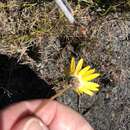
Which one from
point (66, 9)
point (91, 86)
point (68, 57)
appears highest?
point (66, 9)

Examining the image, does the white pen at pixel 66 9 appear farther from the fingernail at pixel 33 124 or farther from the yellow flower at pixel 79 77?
the fingernail at pixel 33 124

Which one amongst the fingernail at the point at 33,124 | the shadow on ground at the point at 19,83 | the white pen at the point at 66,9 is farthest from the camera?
the shadow on ground at the point at 19,83

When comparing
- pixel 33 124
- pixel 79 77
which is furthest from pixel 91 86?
pixel 33 124

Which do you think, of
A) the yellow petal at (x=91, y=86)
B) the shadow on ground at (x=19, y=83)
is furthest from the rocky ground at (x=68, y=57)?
the yellow petal at (x=91, y=86)

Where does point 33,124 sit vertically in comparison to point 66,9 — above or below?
below

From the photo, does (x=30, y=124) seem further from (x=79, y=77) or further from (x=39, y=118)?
(x=79, y=77)

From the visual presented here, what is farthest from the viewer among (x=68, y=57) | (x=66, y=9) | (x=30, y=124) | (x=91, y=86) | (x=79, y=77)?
(x=68, y=57)
